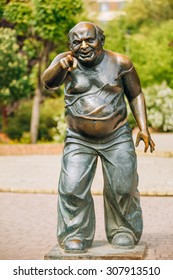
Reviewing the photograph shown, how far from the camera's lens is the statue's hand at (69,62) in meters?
8.02

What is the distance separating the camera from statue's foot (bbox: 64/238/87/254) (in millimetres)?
8305

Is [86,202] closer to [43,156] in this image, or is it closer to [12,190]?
[12,190]

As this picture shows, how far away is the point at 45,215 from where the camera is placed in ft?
41.2

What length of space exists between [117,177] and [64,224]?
67 centimetres

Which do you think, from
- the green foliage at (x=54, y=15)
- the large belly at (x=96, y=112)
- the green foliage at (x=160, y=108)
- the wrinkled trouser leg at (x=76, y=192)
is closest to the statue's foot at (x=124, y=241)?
the wrinkled trouser leg at (x=76, y=192)

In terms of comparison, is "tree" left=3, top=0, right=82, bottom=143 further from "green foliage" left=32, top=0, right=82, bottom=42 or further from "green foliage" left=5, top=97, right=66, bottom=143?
"green foliage" left=5, top=97, right=66, bottom=143

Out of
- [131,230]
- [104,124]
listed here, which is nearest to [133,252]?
[131,230]

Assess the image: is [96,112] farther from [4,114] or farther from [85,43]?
[4,114]

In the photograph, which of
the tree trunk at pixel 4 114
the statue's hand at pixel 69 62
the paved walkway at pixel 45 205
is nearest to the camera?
the statue's hand at pixel 69 62

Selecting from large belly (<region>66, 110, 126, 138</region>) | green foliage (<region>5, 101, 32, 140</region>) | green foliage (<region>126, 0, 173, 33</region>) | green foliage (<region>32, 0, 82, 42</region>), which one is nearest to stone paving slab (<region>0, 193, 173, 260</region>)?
large belly (<region>66, 110, 126, 138</region>)

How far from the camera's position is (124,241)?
852 cm

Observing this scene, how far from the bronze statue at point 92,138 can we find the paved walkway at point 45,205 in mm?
657

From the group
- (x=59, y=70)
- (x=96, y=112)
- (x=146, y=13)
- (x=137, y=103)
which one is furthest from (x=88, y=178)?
(x=146, y=13)

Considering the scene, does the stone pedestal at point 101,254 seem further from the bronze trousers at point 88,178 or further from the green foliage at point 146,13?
the green foliage at point 146,13
